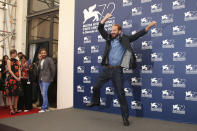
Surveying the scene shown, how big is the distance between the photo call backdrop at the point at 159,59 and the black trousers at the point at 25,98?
5.81ft

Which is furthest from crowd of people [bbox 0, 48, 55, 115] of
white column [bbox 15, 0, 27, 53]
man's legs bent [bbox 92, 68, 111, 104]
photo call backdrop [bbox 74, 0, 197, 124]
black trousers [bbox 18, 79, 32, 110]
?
man's legs bent [bbox 92, 68, 111, 104]

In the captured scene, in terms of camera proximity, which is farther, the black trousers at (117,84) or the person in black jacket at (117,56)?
the person in black jacket at (117,56)

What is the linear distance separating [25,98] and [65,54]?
1.52 m

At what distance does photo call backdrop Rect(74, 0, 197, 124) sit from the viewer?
9.55 feet

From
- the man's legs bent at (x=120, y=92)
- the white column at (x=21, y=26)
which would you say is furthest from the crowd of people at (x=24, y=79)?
the man's legs bent at (x=120, y=92)

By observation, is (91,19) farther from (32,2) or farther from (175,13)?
(32,2)

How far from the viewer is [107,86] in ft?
12.5

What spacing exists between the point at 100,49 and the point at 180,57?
1.59 metres

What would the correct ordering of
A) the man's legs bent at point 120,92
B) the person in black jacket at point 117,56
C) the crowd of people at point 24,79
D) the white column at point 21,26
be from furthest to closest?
the white column at point 21,26 → the crowd of people at point 24,79 → the person in black jacket at point 117,56 → the man's legs bent at point 120,92

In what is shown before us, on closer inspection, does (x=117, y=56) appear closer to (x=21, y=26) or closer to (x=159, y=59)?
(x=159, y=59)

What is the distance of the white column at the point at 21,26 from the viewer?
5.97 meters

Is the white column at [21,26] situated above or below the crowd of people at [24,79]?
above

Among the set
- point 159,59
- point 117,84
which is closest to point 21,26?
point 117,84

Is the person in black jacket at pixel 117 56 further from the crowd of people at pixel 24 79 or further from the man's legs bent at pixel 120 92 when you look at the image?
the crowd of people at pixel 24 79
